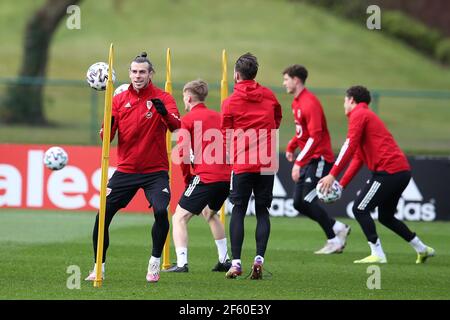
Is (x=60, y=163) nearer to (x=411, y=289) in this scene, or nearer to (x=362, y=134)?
(x=362, y=134)

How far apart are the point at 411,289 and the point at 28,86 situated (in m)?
17.2

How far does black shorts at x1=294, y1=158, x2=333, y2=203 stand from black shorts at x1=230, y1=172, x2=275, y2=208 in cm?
304

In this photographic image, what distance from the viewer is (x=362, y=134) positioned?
13.5 meters

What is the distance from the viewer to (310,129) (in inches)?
564

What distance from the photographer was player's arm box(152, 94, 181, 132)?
34.8 ft

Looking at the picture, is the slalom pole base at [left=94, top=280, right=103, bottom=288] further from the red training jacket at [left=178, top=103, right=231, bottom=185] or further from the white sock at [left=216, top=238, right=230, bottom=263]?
the white sock at [left=216, top=238, right=230, bottom=263]

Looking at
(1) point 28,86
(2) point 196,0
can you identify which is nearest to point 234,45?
(2) point 196,0

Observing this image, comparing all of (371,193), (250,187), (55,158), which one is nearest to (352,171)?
(371,193)

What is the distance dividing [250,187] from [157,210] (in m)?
1.29

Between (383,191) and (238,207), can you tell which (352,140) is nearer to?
(383,191)

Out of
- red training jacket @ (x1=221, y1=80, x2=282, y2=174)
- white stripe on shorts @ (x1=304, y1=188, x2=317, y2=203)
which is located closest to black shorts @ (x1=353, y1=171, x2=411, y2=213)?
white stripe on shorts @ (x1=304, y1=188, x2=317, y2=203)

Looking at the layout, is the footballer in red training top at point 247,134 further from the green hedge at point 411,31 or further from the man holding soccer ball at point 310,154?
the green hedge at point 411,31
